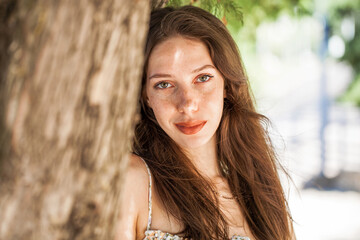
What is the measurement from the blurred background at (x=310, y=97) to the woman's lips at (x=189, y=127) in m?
0.69

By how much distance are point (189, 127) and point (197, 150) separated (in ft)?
1.15

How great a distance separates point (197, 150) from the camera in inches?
89.2

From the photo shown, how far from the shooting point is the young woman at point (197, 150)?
75.7 inches

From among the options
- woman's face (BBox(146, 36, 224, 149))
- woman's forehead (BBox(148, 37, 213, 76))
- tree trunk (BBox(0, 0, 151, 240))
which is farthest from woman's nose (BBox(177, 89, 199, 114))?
tree trunk (BBox(0, 0, 151, 240))

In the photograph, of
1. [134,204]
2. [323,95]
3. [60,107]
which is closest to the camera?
[60,107]

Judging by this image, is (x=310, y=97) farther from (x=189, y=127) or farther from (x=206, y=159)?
(x=189, y=127)

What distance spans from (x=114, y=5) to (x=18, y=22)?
18 centimetres

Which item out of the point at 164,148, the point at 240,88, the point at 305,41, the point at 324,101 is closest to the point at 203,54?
the point at 240,88

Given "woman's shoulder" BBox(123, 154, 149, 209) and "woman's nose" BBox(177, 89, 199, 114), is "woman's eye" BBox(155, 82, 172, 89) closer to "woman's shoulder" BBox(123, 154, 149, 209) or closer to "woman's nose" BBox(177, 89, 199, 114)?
"woman's nose" BBox(177, 89, 199, 114)

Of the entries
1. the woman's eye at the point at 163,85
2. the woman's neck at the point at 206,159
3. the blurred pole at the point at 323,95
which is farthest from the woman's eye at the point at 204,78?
the blurred pole at the point at 323,95

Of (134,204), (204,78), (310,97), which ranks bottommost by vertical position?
(134,204)

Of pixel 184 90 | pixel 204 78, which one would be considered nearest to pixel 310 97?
pixel 204 78

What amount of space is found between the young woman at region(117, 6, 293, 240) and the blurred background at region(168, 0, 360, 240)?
9.1 inches

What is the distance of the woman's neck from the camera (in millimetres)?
2264
